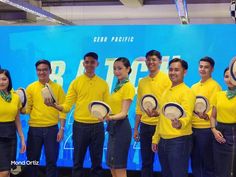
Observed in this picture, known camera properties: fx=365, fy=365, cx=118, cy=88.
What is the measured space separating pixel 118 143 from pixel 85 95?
735 mm

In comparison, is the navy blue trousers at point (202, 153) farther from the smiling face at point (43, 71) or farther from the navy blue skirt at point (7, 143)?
the navy blue skirt at point (7, 143)

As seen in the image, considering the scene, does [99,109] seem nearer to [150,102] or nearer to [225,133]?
[150,102]

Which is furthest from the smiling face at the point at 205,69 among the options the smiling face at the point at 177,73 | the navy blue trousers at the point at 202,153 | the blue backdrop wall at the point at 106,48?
the blue backdrop wall at the point at 106,48

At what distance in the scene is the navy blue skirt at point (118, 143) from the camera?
3.54 metres

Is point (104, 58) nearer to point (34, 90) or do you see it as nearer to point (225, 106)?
point (34, 90)

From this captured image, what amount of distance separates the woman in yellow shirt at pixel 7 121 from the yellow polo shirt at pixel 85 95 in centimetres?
55

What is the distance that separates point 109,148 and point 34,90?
1.13m

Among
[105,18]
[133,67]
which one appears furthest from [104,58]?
[105,18]

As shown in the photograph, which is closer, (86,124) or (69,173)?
(86,124)

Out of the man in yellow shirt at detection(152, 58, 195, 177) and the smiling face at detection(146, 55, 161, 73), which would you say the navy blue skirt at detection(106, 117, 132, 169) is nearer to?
the man in yellow shirt at detection(152, 58, 195, 177)

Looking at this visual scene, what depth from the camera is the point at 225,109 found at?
3.54 m

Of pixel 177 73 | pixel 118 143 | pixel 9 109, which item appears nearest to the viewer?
pixel 177 73

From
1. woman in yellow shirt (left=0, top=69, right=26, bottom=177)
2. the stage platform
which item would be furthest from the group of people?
the stage platform

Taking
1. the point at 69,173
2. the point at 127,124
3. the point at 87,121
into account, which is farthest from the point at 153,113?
the point at 69,173
